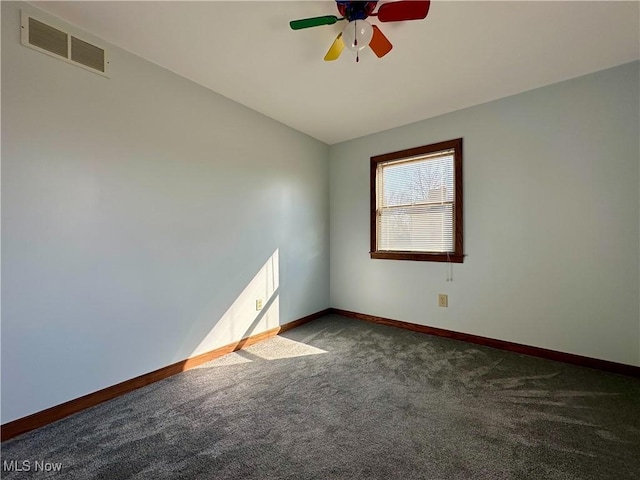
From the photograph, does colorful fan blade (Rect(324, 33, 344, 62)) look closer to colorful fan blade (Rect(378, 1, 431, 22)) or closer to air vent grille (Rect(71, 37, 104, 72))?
colorful fan blade (Rect(378, 1, 431, 22))

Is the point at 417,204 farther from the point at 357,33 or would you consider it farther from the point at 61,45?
the point at 61,45

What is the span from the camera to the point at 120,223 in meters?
1.97

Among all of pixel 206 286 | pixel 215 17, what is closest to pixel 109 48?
pixel 215 17

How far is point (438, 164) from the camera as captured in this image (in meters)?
3.09

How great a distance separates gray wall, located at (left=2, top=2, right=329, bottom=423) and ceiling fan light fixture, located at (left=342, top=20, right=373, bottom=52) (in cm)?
146

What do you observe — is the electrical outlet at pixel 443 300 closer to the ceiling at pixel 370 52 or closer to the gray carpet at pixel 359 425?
the gray carpet at pixel 359 425

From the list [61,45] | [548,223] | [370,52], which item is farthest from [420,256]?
[61,45]

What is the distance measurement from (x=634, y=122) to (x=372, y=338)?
2.87 meters

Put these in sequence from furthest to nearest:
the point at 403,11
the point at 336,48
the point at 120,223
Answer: the point at 120,223
the point at 336,48
the point at 403,11

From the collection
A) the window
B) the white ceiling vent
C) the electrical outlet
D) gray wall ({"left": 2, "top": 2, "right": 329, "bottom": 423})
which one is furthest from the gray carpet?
the white ceiling vent

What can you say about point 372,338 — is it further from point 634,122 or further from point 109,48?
point 109,48

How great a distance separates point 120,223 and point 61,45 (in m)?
1.14

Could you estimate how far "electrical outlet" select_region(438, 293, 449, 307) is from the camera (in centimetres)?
302

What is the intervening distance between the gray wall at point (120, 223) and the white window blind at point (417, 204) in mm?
1436
